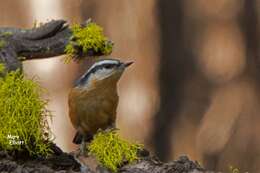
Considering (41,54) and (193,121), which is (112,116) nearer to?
(41,54)

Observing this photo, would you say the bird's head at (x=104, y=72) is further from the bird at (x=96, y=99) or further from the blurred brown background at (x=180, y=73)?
the blurred brown background at (x=180, y=73)

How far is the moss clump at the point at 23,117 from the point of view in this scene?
11.6 feet

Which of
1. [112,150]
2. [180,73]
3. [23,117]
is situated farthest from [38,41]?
[180,73]

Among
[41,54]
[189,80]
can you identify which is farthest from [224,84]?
[41,54]

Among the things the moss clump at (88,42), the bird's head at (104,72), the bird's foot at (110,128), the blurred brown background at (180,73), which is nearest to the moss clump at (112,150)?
the bird's foot at (110,128)

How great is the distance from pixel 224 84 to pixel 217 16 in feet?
1.60

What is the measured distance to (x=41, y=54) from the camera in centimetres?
390

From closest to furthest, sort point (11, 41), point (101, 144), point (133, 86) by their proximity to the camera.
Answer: point (101, 144) → point (11, 41) → point (133, 86)

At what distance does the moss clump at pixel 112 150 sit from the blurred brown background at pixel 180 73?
3.16 metres

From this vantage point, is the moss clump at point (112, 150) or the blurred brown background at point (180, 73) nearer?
the moss clump at point (112, 150)

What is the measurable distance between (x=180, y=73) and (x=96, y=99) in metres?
3.55

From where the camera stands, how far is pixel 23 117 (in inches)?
140

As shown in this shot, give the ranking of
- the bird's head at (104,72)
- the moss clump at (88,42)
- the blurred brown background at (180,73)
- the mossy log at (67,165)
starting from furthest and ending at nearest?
the blurred brown background at (180,73), the moss clump at (88,42), the bird's head at (104,72), the mossy log at (67,165)

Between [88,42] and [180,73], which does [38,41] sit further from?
[180,73]
